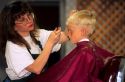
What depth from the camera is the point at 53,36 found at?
8.18 feet

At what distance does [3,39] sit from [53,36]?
0.30 meters

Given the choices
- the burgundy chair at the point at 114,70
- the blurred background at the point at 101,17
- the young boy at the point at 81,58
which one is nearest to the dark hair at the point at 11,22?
the young boy at the point at 81,58

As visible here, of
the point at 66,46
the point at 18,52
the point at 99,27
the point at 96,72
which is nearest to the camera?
the point at 96,72

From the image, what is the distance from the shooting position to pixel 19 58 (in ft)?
8.42

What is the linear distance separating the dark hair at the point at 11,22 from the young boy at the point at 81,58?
261mm

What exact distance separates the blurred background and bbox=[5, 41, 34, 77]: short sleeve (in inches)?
86.0

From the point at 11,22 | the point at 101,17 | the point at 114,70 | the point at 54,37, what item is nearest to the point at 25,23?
the point at 11,22

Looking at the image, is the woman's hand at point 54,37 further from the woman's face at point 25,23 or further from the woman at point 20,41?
the woman's face at point 25,23

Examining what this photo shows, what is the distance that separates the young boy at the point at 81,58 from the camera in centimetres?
233

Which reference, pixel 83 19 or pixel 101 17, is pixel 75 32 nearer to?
pixel 83 19

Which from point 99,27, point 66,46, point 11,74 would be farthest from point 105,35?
point 11,74

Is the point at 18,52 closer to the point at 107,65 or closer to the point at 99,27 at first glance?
the point at 107,65

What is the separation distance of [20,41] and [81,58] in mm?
381

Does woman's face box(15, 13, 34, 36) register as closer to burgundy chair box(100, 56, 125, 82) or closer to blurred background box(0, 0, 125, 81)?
burgundy chair box(100, 56, 125, 82)
